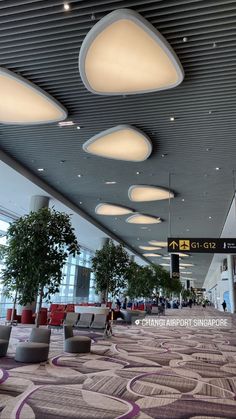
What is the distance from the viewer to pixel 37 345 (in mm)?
6746

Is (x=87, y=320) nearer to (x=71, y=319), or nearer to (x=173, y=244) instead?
(x=71, y=319)

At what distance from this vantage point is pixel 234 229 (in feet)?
72.4

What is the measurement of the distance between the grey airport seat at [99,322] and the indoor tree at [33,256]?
4.01m

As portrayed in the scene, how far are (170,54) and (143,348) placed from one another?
23.8 ft

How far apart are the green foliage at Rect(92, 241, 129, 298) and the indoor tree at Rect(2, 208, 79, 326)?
7.68 meters

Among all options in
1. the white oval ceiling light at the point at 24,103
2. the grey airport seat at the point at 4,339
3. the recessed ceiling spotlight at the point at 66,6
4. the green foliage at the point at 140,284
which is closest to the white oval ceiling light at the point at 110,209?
the green foliage at the point at 140,284

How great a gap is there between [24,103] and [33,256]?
370cm

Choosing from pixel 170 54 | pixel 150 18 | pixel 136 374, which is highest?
pixel 150 18

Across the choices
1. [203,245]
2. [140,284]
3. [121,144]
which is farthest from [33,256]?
[140,284]

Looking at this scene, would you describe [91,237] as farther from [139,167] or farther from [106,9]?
[106,9]

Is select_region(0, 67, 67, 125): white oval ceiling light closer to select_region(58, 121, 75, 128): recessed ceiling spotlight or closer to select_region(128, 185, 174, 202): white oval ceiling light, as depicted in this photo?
select_region(58, 121, 75, 128): recessed ceiling spotlight

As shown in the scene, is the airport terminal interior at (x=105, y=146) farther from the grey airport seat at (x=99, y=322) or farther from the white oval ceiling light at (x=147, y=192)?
the white oval ceiling light at (x=147, y=192)

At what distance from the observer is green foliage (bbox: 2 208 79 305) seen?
7.37 meters

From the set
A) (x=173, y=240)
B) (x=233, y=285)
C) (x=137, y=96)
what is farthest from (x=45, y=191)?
(x=233, y=285)
